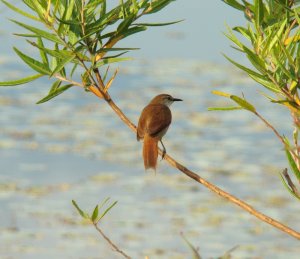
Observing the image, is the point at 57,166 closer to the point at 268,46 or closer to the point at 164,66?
the point at 164,66

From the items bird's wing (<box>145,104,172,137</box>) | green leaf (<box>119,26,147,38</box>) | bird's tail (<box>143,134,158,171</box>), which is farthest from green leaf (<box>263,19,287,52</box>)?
bird's wing (<box>145,104,172,137</box>)

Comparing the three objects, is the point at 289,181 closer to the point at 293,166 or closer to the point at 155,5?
the point at 293,166

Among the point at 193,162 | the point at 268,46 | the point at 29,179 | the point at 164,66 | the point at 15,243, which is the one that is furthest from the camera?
the point at 164,66

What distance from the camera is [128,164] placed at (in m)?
10.8

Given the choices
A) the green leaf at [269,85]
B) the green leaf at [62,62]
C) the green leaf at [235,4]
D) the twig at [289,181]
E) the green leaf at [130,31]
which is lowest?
the twig at [289,181]

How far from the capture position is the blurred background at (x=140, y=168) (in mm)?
8914

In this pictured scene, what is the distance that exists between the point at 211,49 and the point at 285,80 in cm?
1242

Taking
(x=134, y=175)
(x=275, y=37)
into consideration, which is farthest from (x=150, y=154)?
(x=134, y=175)

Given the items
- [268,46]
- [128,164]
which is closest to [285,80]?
[268,46]

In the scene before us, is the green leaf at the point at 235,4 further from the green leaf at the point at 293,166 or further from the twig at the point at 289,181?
the twig at the point at 289,181

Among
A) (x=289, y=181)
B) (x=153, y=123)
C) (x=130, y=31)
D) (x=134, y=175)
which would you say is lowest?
(x=134, y=175)

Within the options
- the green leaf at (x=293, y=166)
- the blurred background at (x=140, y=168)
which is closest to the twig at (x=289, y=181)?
the green leaf at (x=293, y=166)

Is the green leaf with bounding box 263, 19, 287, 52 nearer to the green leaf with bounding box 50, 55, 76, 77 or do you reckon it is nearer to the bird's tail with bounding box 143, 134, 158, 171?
the green leaf with bounding box 50, 55, 76, 77

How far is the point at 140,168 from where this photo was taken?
1067 centimetres
